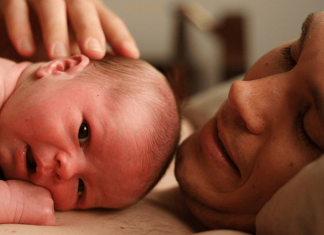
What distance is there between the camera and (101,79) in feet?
3.47

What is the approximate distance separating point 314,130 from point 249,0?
4.56 metres

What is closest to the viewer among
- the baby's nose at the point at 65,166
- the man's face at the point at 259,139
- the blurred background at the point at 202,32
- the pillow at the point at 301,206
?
the pillow at the point at 301,206

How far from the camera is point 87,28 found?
121 cm

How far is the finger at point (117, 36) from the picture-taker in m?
1.32

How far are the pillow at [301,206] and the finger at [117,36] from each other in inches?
35.9

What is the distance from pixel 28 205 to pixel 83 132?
0.27 m

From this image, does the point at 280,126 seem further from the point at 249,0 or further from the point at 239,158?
the point at 249,0

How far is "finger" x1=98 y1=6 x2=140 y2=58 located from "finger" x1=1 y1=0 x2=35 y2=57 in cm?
34

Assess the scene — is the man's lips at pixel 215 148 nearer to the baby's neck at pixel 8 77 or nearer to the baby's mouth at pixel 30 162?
the baby's mouth at pixel 30 162

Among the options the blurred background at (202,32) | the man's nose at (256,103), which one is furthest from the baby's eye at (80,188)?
the blurred background at (202,32)

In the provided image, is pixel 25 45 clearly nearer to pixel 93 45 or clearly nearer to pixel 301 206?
pixel 93 45

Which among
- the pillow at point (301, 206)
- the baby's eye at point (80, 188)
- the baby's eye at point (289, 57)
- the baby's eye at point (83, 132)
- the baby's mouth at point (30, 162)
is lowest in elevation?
the baby's eye at point (80, 188)

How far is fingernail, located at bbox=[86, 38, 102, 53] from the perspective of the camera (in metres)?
1.15

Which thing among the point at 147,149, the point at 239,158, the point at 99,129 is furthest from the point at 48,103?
the point at 239,158
